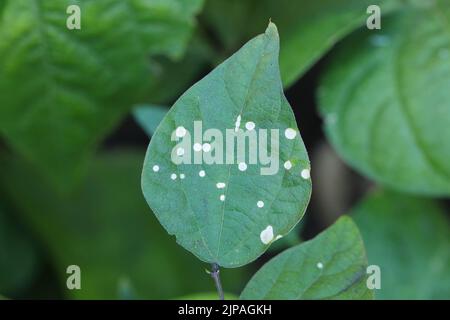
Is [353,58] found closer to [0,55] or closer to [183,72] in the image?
[183,72]

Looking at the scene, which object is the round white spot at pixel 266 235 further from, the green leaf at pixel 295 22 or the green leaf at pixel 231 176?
the green leaf at pixel 295 22

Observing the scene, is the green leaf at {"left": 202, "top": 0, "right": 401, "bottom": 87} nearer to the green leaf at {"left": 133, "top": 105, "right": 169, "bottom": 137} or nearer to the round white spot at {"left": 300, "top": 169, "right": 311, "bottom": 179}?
the green leaf at {"left": 133, "top": 105, "right": 169, "bottom": 137}

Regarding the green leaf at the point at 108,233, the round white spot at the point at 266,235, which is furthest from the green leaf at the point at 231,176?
the green leaf at the point at 108,233

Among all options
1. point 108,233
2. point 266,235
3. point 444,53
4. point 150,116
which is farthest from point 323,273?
point 108,233

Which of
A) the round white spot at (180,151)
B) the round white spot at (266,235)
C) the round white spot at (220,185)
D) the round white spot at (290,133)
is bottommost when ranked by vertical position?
the round white spot at (266,235)

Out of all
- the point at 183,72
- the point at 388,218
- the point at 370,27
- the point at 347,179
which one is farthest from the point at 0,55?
the point at 347,179

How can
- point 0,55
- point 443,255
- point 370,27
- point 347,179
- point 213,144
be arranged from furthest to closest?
point 347,179 → point 443,255 → point 370,27 → point 0,55 → point 213,144
